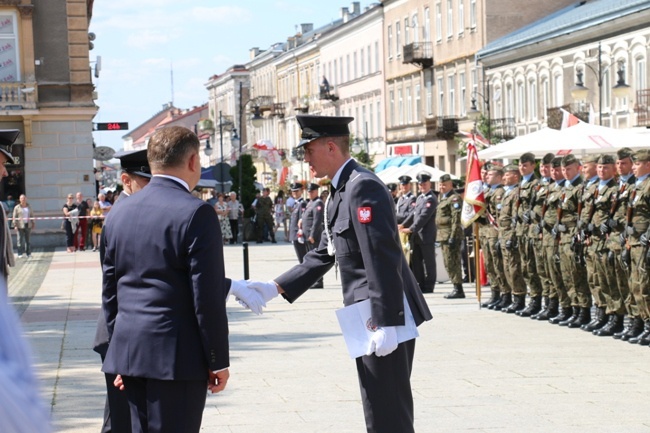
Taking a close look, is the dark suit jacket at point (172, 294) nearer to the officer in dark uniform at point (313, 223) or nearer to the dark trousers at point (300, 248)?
the officer in dark uniform at point (313, 223)

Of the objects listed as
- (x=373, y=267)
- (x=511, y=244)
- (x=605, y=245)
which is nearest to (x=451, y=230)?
(x=511, y=244)

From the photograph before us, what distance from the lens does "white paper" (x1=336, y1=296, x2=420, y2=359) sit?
6.62m

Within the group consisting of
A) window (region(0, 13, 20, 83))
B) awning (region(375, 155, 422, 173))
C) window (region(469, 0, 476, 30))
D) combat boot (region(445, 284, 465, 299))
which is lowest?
combat boot (region(445, 284, 465, 299))

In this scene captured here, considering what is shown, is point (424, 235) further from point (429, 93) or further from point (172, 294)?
point (429, 93)

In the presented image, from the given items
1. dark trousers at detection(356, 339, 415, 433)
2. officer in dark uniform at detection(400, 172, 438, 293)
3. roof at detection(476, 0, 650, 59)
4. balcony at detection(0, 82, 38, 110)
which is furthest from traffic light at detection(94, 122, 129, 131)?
dark trousers at detection(356, 339, 415, 433)

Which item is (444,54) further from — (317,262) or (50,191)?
(317,262)

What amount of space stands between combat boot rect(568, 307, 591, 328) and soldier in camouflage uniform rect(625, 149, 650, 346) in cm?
165

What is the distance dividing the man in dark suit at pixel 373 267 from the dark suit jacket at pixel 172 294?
1058 mm

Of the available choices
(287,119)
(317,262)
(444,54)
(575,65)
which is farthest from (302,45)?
(317,262)

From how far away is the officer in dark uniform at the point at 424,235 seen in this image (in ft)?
68.5

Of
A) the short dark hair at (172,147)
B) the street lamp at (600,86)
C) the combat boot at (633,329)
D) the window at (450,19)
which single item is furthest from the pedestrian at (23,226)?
the window at (450,19)

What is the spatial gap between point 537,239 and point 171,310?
10979 millimetres

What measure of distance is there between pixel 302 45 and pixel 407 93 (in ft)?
89.8

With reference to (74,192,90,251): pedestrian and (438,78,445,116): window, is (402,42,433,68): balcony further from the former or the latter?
(74,192,90,251): pedestrian
